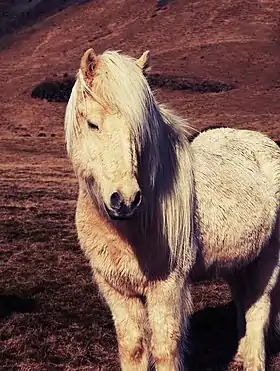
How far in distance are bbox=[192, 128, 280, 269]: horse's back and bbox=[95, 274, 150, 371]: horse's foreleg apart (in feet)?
2.08

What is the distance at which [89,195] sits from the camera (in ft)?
12.5

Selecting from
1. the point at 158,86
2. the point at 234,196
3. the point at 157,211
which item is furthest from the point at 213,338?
the point at 158,86

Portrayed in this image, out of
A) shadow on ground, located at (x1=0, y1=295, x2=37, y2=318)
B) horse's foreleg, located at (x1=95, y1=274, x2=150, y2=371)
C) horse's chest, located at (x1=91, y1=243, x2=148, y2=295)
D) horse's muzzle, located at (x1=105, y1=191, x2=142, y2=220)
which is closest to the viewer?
horse's muzzle, located at (x1=105, y1=191, x2=142, y2=220)

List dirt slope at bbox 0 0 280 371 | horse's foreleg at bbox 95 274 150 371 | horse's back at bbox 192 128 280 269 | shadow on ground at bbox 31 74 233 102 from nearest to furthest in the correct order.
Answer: horse's foreleg at bbox 95 274 150 371, horse's back at bbox 192 128 280 269, dirt slope at bbox 0 0 280 371, shadow on ground at bbox 31 74 233 102

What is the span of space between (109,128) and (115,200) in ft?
1.34

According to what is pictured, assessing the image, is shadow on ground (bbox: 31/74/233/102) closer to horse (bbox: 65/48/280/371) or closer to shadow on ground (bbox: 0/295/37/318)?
shadow on ground (bbox: 0/295/37/318)

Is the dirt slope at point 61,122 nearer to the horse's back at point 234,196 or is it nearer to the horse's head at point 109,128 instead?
the horse's back at point 234,196

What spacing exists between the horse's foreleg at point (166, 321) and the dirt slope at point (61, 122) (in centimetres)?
130

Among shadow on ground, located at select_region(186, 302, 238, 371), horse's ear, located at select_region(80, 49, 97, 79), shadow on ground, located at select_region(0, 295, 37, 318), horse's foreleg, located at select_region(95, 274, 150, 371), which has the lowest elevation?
shadow on ground, located at select_region(186, 302, 238, 371)

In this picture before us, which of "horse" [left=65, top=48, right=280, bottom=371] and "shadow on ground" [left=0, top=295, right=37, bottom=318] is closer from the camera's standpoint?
"horse" [left=65, top=48, right=280, bottom=371]

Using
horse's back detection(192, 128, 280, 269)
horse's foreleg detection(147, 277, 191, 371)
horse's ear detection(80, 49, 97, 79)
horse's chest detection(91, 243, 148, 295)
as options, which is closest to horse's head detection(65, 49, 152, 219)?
horse's ear detection(80, 49, 97, 79)

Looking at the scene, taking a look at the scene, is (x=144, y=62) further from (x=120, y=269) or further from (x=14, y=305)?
(x=14, y=305)

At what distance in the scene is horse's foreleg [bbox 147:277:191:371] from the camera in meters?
4.04

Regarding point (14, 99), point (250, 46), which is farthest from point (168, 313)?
point (250, 46)
